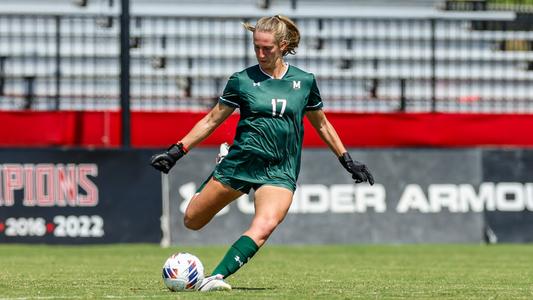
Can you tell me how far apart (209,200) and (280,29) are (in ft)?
4.38

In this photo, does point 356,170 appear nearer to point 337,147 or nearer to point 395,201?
point 337,147

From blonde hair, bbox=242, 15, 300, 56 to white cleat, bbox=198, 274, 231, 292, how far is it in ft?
5.58

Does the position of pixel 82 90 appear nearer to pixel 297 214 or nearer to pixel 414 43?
pixel 297 214

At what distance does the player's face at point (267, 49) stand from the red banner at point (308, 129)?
8.26 meters

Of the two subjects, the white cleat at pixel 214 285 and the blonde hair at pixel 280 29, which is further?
the blonde hair at pixel 280 29

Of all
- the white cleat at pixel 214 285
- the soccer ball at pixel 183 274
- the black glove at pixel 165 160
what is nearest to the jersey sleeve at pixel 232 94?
the black glove at pixel 165 160

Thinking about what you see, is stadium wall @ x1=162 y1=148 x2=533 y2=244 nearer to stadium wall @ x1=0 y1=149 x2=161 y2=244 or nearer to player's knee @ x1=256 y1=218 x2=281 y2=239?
stadium wall @ x1=0 y1=149 x2=161 y2=244

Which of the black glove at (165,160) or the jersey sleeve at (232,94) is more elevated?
the jersey sleeve at (232,94)

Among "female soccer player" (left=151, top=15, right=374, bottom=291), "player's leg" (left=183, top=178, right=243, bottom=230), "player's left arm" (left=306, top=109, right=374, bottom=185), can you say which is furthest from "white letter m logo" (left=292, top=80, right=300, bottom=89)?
"player's leg" (left=183, top=178, right=243, bottom=230)

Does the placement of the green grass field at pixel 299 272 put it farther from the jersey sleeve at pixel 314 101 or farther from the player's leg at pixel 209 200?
the jersey sleeve at pixel 314 101

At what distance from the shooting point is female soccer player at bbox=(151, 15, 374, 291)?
8.69 meters

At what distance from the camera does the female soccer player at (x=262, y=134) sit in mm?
8688

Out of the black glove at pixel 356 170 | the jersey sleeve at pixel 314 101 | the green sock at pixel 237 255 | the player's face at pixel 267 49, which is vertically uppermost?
the player's face at pixel 267 49

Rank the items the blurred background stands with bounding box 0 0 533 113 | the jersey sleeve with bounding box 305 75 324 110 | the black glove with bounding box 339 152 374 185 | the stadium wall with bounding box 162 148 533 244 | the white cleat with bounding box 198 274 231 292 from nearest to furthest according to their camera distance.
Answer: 1. the white cleat with bounding box 198 274 231 292
2. the jersey sleeve with bounding box 305 75 324 110
3. the black glove with bounding box 339 152 374 185
4. the stadium wall with bounding box 162 148 533 244
5. the blurred background stands with bounding box 0 0 533 113
